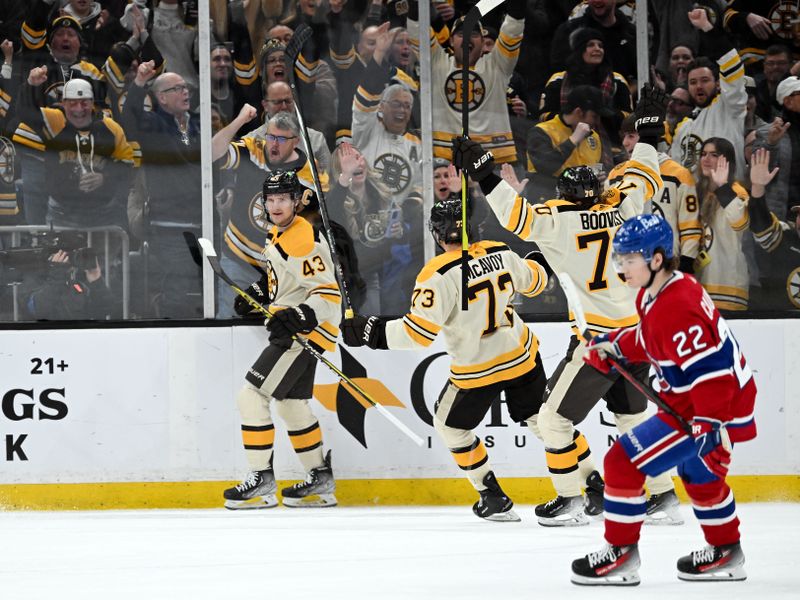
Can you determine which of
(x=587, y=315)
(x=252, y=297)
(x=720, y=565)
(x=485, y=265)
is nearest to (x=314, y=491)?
(x=252, y=297)

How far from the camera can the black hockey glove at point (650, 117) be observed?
5352 mm

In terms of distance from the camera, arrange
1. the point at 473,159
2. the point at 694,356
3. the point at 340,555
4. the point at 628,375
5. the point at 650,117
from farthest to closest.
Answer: the point at 650,117, the point at 473,159, the point at 340,555, the point at 628,375, the point at 694,356

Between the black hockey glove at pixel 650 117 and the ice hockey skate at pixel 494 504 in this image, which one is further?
the black hockey glove at pixel 650 117

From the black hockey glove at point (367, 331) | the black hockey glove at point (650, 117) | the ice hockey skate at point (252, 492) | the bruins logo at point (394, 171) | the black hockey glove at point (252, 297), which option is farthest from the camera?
the bruins logo at point (394, 171)

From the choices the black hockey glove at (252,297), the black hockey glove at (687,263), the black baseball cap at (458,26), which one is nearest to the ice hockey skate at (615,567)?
the black hockey glove at (252,297)

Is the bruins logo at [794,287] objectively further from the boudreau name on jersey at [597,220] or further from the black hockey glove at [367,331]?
the black hockey glove at [367,331]

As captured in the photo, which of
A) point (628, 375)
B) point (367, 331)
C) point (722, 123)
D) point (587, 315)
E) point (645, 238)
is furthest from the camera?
point (722, 123)

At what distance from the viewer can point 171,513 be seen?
5582 mm

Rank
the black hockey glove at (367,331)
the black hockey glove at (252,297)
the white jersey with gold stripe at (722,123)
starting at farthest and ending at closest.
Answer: the white jersey with gold stripe at (722,123)
the black hockey glove at (252,297)
the black hockey glove at (367,331)

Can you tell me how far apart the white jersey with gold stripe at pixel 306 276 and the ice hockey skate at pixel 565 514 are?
52.9 inches

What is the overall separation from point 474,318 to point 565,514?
81cm

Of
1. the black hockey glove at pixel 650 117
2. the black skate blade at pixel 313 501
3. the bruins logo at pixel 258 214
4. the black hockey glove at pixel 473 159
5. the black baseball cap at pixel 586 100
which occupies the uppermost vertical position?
the black baseball cap at pixel 586 100

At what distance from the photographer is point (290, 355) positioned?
5.72 m

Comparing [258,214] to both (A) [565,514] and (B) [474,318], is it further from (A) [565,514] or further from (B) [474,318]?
(A) [565,514]
